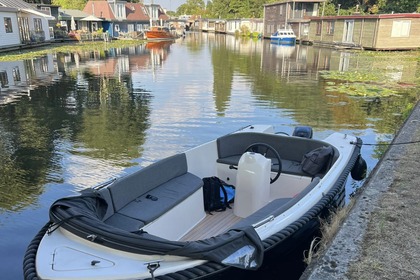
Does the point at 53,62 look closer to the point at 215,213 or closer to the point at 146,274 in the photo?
the point at 215,213

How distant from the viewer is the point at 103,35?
46.8 meters

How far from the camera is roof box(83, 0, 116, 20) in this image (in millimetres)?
51906

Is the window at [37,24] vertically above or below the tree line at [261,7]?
below

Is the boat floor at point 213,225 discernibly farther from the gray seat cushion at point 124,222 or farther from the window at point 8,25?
the window at point 8,25

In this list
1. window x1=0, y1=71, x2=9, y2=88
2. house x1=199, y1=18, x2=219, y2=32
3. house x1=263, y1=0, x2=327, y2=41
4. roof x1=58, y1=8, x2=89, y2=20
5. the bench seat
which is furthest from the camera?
house x1=199, y1=18, x2=219, y2=32

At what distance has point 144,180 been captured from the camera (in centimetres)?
Result: 433

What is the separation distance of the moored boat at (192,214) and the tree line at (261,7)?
41.6m

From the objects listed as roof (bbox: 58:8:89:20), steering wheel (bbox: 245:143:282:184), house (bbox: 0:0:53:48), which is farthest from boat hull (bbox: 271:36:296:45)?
steering wheel (bbox: 245:143:282:184)

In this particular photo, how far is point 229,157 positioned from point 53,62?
21797mm

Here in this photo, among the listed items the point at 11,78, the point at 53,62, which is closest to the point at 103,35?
the point at 53,62

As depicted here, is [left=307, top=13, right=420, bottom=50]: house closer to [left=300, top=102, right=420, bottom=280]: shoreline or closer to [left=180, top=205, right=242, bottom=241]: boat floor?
[left=300, top=102, right=420, bottom=280]: shoreline

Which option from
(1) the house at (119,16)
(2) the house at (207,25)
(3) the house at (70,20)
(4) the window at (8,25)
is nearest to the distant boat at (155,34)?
(1) the house at (119,16)

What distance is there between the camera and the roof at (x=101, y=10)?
51.9m

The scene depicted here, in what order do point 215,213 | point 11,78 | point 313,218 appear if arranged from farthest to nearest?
point 11,78, point 215,213, point 313,218
